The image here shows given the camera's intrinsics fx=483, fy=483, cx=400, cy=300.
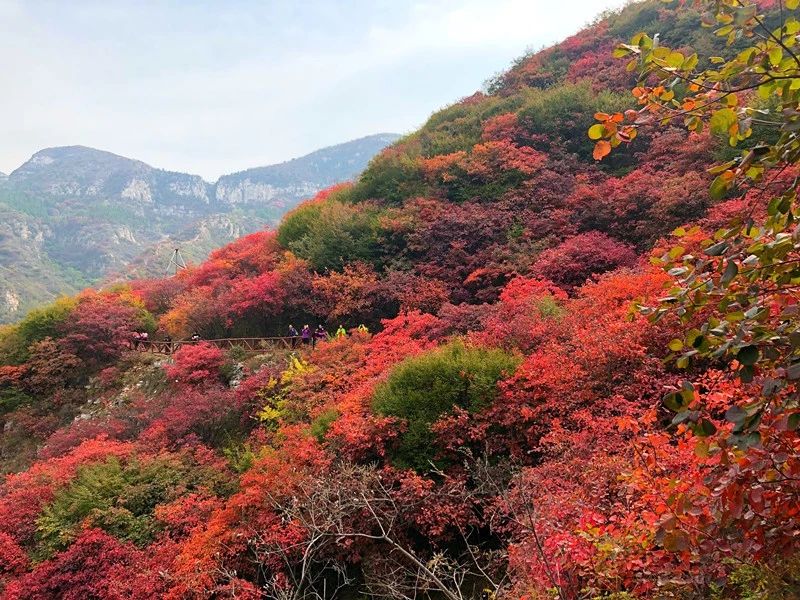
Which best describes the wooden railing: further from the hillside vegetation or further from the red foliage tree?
the red foliage tree

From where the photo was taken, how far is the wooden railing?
18781mm

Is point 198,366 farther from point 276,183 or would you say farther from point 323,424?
point 276,183

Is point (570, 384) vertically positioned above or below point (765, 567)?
below

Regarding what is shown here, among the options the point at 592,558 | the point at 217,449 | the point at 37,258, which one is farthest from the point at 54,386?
the point at 37,258

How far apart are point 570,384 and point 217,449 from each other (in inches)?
398

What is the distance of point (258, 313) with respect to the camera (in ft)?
67.6

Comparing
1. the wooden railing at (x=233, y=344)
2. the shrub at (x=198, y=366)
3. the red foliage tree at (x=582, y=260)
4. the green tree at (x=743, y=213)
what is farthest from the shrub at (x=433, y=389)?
the shrub at (x=198, y=366)

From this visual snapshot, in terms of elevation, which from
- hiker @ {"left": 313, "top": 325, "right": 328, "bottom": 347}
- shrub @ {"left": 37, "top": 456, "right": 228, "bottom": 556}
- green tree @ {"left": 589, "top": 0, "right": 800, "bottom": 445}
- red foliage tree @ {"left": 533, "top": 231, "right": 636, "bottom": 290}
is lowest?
shrub @ {"left": 37, "top": 456, "right": 228, "bottom": 556}

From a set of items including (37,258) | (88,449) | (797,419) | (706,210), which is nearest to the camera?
(797,419)

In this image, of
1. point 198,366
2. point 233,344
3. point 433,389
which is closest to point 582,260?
point 433,389

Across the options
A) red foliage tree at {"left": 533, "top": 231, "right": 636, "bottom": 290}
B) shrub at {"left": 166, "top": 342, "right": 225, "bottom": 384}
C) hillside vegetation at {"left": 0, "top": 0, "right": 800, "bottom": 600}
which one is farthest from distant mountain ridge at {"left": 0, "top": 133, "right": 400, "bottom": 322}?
red foliage tree at {"left": 533, "top": 231, "right": 636, "bottom": 290}

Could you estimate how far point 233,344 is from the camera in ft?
65.1

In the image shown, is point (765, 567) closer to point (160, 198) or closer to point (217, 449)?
point (217, 449)

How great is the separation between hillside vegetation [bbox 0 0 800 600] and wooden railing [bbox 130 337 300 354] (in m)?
0.76
